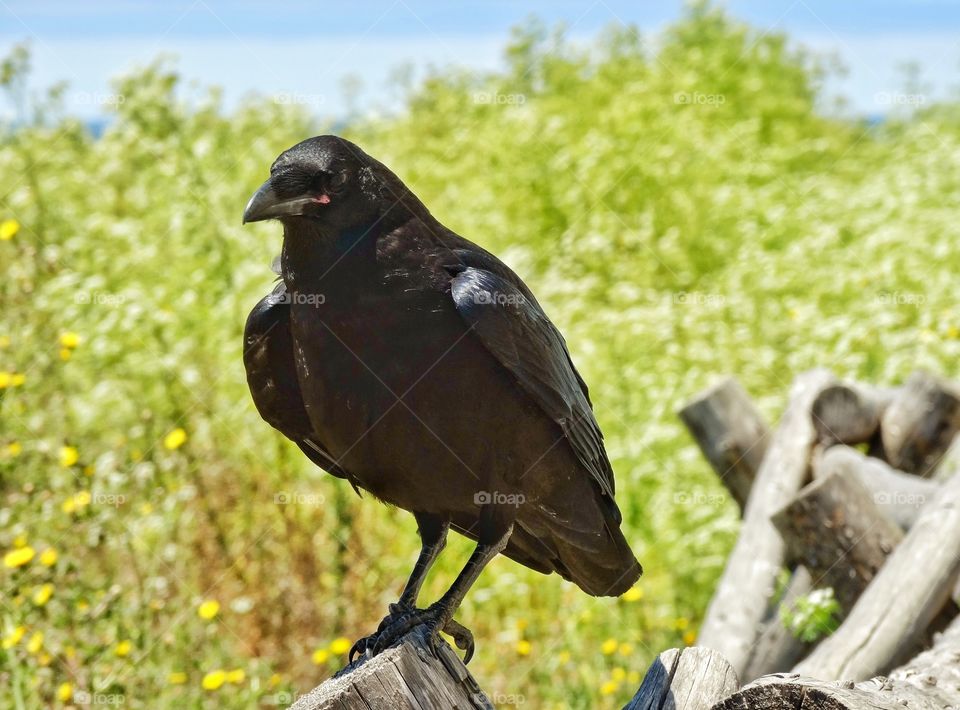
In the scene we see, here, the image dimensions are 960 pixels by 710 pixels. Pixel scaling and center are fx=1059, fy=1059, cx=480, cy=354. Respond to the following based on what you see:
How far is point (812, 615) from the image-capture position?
13.3 ft

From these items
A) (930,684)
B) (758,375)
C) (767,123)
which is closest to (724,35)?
(767,123)

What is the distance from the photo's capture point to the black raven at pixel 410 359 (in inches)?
98.7

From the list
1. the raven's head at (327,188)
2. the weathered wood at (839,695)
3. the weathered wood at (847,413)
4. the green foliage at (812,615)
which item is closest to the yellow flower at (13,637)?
the raven's head at (327,188)

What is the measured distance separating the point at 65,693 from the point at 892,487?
11.1 feet

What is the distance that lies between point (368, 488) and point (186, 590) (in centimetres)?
253

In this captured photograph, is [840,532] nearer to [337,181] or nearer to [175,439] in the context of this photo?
[337,181]

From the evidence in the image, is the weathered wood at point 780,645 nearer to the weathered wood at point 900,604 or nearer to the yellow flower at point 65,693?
the weathered wood at point 900,604

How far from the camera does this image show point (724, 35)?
13.3 m

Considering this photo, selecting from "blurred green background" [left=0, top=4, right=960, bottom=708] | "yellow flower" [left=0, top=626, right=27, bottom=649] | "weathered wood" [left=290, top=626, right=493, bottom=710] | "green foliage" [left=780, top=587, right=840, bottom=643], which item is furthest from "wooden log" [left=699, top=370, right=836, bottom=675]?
"yellow flower" [left=0, top=626, right=27, bottom=649]

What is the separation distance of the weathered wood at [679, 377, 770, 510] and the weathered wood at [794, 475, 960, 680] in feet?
3.66

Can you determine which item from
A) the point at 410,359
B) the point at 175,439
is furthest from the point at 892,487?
the point at 175,439

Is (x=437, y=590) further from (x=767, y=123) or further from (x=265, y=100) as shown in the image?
(x=767, y=123)

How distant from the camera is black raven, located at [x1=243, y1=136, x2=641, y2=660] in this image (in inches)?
98.7

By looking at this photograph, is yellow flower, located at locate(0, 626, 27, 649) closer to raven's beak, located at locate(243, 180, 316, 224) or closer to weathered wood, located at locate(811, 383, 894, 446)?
raven's beak, located at locate(243, 180, 316, 224)
